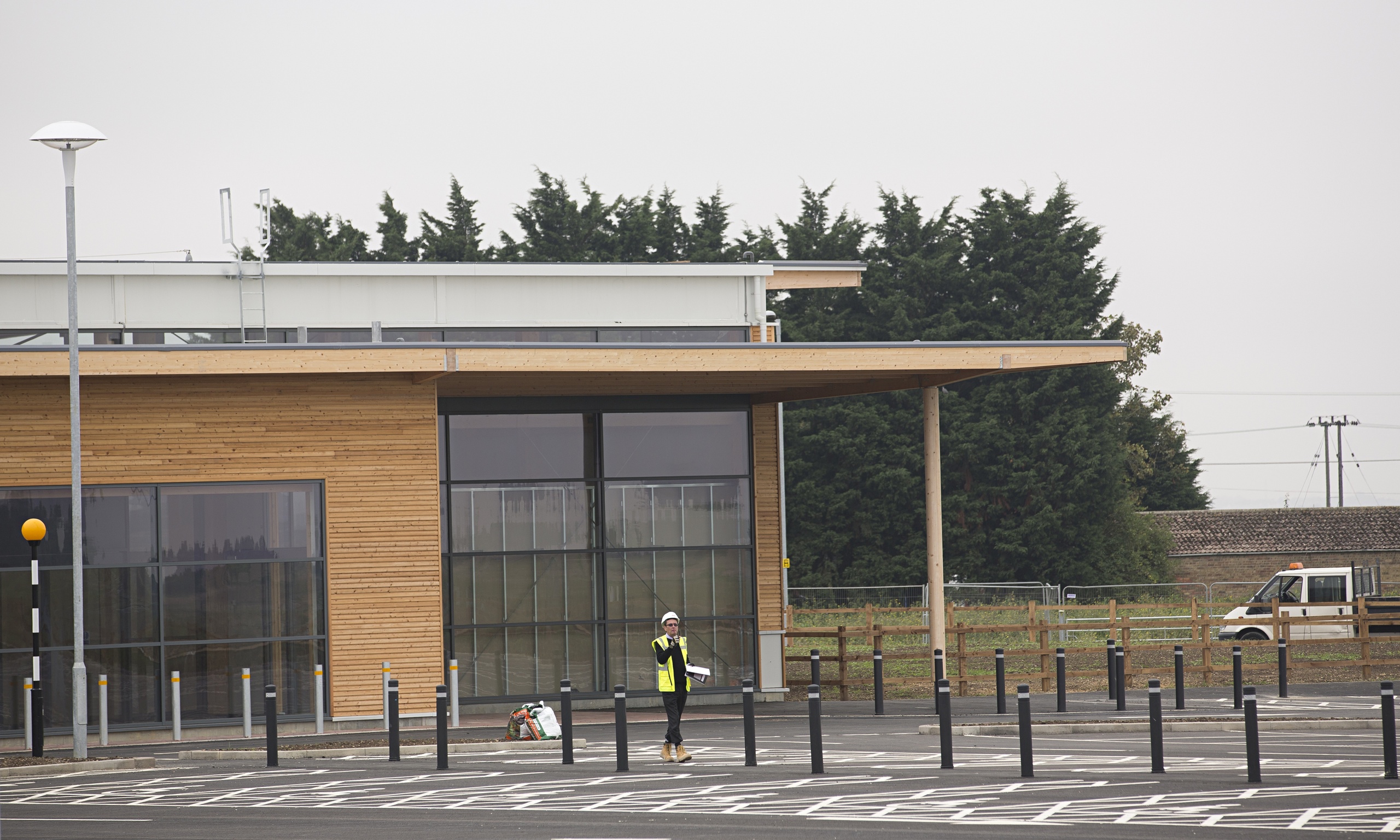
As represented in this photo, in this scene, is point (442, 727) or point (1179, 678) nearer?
point (442, 727)

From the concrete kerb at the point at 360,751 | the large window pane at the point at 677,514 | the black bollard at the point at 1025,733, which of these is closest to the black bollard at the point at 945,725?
the black bollard at the point at 1025,733

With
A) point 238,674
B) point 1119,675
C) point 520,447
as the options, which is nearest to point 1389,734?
point 1119,675

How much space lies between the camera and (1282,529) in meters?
57.8

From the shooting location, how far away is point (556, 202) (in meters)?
58.6

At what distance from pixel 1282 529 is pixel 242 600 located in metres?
47.0

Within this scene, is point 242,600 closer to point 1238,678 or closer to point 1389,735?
point 1238,678

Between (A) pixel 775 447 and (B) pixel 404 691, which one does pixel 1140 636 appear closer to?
(A) pixel 775 447

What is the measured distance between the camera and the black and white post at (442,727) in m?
16.0

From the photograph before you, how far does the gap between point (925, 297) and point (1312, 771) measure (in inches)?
1717

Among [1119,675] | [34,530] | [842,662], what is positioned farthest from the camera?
[842,662]

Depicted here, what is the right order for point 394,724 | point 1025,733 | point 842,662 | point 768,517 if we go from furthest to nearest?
point 768,517
point 842,662
point 394,724
point 1025,733

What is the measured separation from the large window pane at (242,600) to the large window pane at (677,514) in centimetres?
515

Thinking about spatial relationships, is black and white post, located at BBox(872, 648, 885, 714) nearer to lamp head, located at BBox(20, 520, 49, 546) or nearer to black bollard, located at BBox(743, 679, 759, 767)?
black bollard, located at BBox(743, 679, 759, 767)

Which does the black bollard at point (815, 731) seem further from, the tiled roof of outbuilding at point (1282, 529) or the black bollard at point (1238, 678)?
the tiled roof of outbuilding at point (1282, 529)
